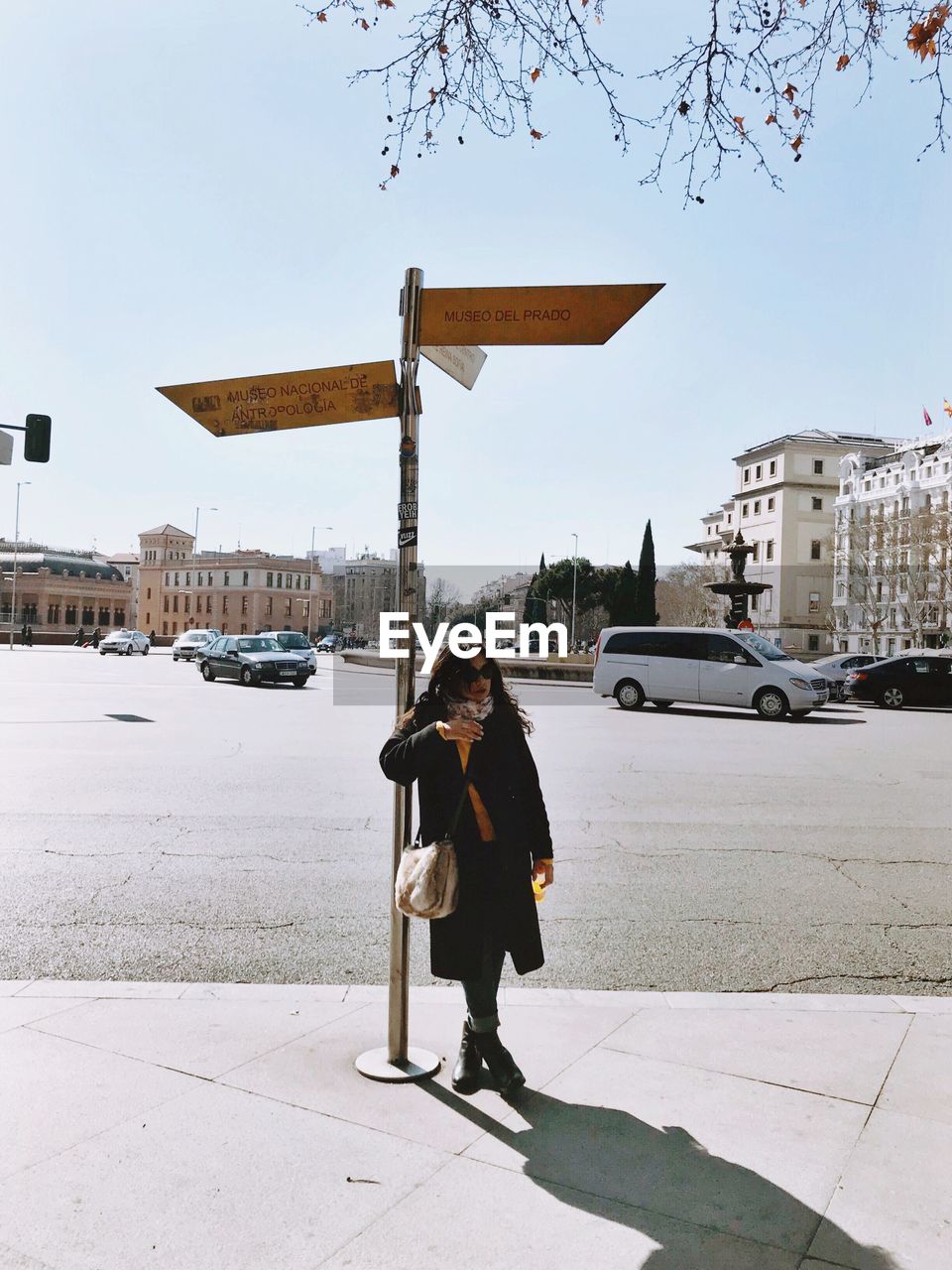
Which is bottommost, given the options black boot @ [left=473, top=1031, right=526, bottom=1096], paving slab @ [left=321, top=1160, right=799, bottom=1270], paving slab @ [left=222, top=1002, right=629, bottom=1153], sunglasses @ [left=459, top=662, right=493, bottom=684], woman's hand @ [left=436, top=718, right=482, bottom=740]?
paving slab @ [left=222, top=1002, right=629, bottom=1153]

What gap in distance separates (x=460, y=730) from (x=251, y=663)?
26.7 m

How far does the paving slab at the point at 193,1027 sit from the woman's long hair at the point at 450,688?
1.38m

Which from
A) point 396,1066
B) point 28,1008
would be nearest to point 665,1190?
point 396,1066

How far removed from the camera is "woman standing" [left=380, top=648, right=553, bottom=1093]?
11.9 feet

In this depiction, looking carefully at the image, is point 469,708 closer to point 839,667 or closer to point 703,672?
point 703,672

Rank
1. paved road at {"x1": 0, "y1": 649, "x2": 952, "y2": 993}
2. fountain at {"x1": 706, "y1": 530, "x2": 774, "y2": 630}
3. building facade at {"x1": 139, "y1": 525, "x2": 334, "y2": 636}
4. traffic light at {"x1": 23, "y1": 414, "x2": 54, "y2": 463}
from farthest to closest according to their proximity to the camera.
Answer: building facade at {"x1": 139, "y1": 525, "x2": 334, "y2": 636} → fountain at {"x1": 706, "y1": 530, "x2": 774, "y2": 630} → traffic light at {"x1": 23, "y1": 414, "x2": 54, "y2": 463} → paved road at {"x1": 0, "y1": 649, "x2": 952, "y2": 993}

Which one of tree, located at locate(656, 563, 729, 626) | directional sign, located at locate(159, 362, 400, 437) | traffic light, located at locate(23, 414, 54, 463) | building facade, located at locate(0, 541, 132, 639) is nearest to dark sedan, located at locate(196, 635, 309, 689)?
traffic light, located at locate(23, 414, 54, 463)

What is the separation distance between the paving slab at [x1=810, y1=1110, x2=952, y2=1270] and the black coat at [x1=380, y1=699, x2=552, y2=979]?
3.86ft

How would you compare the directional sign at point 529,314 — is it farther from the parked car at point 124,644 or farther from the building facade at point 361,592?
the building facade at point 361,592

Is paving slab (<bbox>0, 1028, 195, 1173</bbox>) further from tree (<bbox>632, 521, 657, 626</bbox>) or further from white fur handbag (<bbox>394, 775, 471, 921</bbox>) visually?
tree (<bbox>632, 521, 657, 626</bbox>)

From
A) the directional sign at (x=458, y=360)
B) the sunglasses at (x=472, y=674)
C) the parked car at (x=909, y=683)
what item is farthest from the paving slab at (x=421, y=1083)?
the parked car at (x=909, y=683)

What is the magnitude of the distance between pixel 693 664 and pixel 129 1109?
20.2 metres

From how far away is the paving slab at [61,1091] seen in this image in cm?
316

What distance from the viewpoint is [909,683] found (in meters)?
27.6
